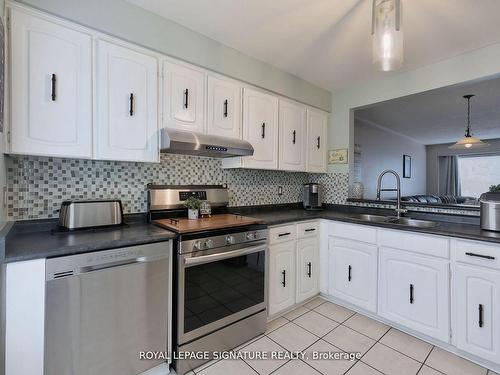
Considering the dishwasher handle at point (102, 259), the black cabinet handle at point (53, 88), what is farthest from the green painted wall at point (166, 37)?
the dishwasher handle at point (102, 259)

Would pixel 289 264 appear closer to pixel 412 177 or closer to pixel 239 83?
pixel 239 83

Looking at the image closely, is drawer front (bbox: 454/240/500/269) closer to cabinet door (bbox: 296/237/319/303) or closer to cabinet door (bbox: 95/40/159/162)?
cabinet door (bbox: 296/237/319/303)

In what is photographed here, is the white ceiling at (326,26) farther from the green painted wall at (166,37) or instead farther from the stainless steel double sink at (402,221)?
the stainless steel double sink at (402,221)

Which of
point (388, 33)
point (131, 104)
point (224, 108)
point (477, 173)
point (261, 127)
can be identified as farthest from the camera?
point (477, 173)

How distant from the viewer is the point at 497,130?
5793 millimetres

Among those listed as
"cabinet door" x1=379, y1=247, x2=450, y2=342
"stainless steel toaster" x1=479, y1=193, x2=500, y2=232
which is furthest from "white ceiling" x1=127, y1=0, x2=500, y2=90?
"cabinet door" x1=379, y1=247, x2=450, y2=342

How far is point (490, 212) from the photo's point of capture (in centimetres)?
187

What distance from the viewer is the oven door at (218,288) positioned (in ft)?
5.27

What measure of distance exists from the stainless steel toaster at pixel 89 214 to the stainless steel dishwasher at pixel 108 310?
1.38 ft

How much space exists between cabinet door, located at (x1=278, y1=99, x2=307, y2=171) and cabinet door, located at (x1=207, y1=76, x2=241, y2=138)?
0.58 meters

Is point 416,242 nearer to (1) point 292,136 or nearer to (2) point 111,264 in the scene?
(1) point 292,136

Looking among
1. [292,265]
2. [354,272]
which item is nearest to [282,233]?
[292,265]

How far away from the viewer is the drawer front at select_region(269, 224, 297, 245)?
7.25ft

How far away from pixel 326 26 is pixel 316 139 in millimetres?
1391
